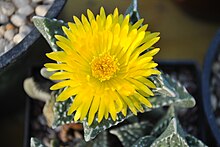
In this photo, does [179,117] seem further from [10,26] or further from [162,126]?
[10,26]

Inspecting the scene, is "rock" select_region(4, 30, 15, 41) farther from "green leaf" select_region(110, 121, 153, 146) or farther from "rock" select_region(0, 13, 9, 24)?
"green leaf" select_region(110, 121, 153, 146)

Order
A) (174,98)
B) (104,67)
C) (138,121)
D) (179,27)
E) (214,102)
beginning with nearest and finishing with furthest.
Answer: (104,67)
(174,98)
(138,121)
(214,102)
(179,27)

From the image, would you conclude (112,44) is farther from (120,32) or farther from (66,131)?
(66,131)

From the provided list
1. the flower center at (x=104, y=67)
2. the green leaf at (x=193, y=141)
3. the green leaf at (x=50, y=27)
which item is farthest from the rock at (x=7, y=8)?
the green leaf at (x=193, y=141)

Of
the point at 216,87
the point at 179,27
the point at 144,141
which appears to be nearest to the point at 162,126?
the point at 144,141

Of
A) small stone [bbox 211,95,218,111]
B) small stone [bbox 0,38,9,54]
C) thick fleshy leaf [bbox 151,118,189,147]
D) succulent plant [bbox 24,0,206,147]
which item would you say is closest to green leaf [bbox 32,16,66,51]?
succulent plant [bbox 24,0,206,147]

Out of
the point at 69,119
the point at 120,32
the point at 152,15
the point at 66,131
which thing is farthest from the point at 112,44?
the point at 152,15
